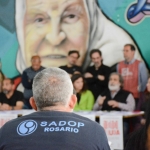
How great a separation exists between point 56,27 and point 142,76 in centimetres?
181

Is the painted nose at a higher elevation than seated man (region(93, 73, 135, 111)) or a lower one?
higher

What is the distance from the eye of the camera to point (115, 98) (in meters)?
5.73

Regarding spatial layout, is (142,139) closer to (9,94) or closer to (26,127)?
(26,127)

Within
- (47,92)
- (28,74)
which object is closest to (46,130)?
(47,92)

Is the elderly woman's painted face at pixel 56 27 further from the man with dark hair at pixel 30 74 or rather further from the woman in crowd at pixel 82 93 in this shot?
the woman in crowd at pixel 82 93

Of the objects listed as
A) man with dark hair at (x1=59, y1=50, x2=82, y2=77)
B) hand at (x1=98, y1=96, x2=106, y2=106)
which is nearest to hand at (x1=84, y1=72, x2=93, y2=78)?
man with dark hair at (x1=59, y1=50, x2=82, y2=77)

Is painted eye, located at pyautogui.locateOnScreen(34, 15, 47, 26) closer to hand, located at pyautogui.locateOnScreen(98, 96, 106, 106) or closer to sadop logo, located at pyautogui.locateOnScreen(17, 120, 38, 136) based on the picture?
hand, located at pyautogui.locateOnScreen(98, 96, 106, 106)

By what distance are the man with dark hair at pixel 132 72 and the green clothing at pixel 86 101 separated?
0.66 meters

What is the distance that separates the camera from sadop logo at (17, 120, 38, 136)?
1451mm

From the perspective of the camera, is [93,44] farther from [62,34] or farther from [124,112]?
[124,112]

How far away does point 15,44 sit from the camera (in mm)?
6734

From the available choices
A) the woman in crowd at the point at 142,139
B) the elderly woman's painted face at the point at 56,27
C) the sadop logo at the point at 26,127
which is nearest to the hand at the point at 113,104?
the elderly woman's painted face at the point at 56,27

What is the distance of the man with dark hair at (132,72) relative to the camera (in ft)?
20.4

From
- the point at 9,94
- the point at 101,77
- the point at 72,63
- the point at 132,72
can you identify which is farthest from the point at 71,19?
the point at 9,94
